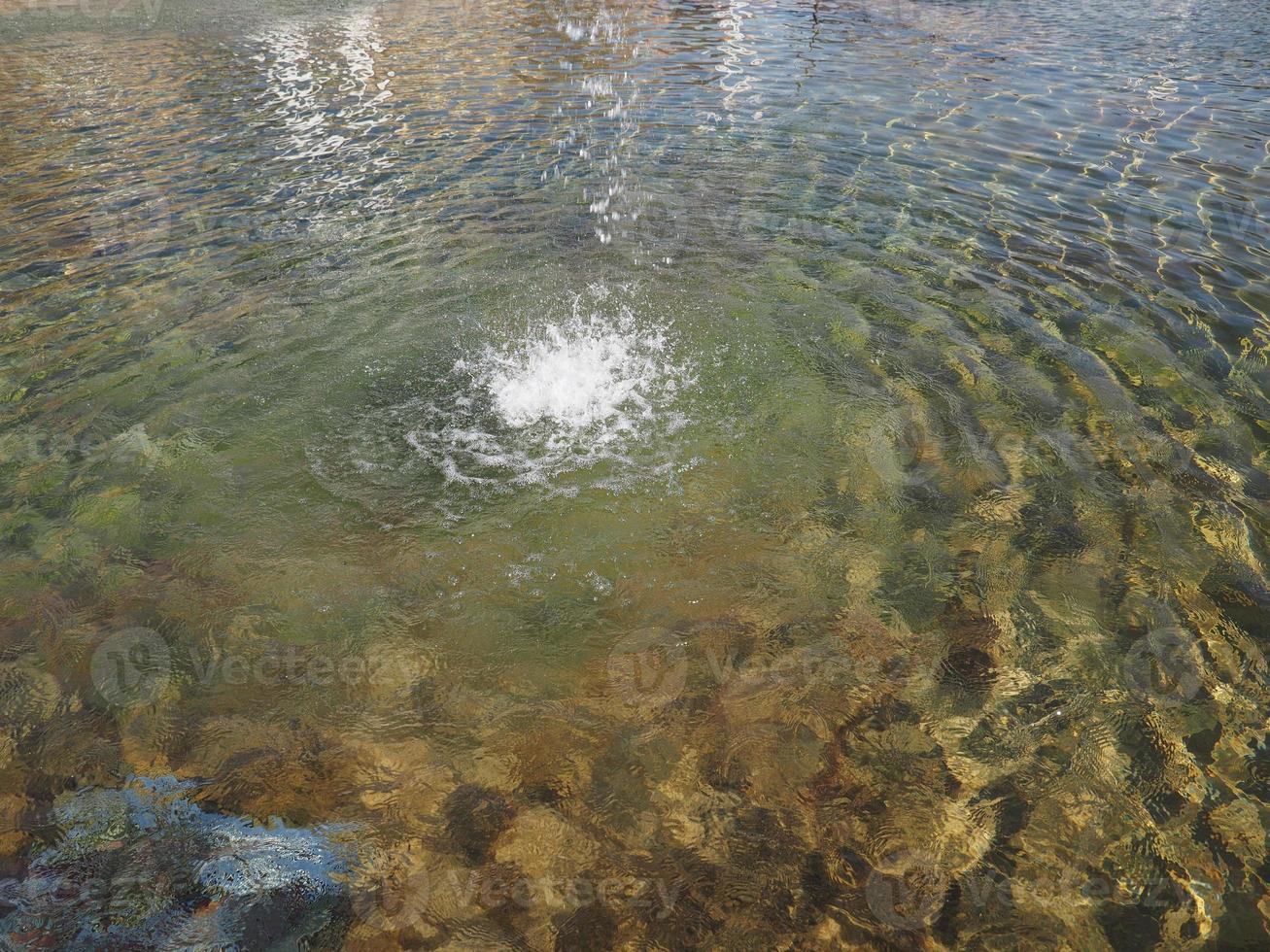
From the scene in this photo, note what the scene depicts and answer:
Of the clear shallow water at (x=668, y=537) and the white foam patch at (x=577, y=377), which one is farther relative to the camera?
the white foam patch at (x=577, y=377)

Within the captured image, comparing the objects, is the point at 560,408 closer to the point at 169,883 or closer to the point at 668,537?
the point at 668,537

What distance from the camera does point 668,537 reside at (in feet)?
16.5

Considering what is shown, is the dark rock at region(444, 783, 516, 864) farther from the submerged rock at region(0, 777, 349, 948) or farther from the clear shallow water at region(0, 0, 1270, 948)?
the submerged rock at region(0, 777, 349, 948)

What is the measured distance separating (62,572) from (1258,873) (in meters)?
7.00

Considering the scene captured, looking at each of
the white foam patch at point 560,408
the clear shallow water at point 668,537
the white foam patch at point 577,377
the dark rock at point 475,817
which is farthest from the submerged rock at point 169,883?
the white foam patch at point 577,377

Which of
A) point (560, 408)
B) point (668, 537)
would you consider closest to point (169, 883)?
point (668, 537)

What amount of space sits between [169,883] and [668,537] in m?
3.33

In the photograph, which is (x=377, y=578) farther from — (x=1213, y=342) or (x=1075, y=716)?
(x=1213, y=342)

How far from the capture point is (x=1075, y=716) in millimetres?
3857

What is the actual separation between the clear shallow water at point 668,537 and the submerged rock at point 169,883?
5.0 inches

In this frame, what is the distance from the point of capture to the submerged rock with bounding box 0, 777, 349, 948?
2.99 meters

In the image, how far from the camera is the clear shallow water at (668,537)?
10.9 ft

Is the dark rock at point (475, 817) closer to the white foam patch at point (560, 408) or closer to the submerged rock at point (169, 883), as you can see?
the submerged rock at point (169, 883)

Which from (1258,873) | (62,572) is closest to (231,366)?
(62,572)
